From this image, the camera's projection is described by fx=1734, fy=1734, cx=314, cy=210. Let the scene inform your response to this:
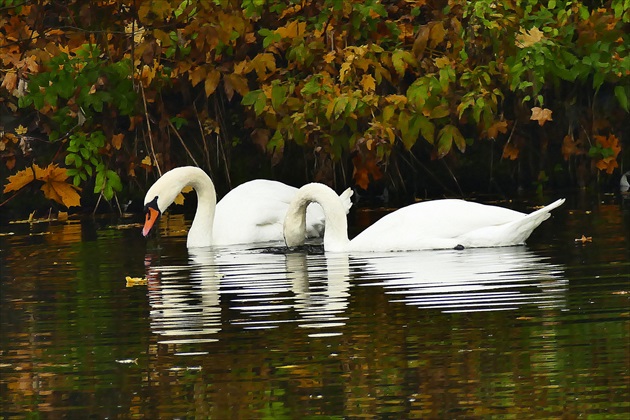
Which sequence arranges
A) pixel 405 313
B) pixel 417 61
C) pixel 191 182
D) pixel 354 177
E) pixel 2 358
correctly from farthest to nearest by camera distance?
pixel 354 177, pixel 417 61, pixel 191 182, pixel 405 313, pixel 2 358

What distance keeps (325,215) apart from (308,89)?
2915 mm

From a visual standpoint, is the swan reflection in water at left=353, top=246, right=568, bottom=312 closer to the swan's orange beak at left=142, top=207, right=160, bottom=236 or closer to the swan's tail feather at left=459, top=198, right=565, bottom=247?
the swan's tail feather at left=459, top=198, right=565, bottom=247

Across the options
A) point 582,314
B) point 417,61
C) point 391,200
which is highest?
point 417,61

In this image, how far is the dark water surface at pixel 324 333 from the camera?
6582mm

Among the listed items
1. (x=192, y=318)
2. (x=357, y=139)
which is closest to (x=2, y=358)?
(x=192, y=318)

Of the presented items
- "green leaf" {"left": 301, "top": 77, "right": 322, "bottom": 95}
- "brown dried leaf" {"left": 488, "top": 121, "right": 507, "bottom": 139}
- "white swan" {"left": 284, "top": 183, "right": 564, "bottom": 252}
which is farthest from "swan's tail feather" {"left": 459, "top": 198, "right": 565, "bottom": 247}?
"brown dried leaf" {"left": 488, "top": 121, "right": 507, "bottom": 139}

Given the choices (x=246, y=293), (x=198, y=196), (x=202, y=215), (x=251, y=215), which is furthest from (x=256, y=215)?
(x=246, y=293)

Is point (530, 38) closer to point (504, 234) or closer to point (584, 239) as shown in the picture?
point (584, 239)

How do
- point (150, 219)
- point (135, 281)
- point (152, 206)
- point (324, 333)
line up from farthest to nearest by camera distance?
point (152, 206)
point (150, 219)
point (135, 281)
point (324, 333)

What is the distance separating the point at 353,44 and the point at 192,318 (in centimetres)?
786

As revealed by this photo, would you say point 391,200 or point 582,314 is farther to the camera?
point 391,200

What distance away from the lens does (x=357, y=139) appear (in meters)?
16.2

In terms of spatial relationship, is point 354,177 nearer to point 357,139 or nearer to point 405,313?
point 357,139

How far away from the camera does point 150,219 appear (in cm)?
1399
